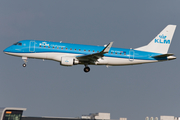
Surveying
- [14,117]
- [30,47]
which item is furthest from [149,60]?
[14,117]

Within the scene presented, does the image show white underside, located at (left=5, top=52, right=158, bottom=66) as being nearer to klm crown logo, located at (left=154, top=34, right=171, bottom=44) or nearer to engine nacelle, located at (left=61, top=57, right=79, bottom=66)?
engine nacelle, located at (left=61, top=57, right=79, bottom=66)

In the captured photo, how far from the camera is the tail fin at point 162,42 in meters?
58.1

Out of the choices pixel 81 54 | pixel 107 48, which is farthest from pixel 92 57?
pixel 107 48

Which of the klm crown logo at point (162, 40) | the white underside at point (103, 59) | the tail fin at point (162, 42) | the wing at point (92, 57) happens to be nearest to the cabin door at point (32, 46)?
the white underside at point (103, 59)

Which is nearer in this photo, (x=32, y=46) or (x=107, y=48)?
(x=107, y=48)

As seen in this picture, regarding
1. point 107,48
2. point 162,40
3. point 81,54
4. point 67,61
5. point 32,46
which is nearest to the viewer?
point 107,48

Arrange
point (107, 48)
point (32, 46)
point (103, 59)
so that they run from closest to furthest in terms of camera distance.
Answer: point (107, 48) < point (32, 46) < point (103, 59)

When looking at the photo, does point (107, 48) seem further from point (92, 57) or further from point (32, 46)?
point (32, 46)

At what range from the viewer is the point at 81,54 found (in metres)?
53.3

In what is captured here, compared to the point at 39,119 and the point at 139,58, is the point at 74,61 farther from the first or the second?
the point at 39,119

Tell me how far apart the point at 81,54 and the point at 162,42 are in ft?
50.1

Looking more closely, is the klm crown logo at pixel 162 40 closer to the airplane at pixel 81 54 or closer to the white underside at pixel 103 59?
the airplane at pixel 81 54

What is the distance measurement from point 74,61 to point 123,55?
8.17 meters

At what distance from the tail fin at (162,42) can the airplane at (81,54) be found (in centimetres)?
96
